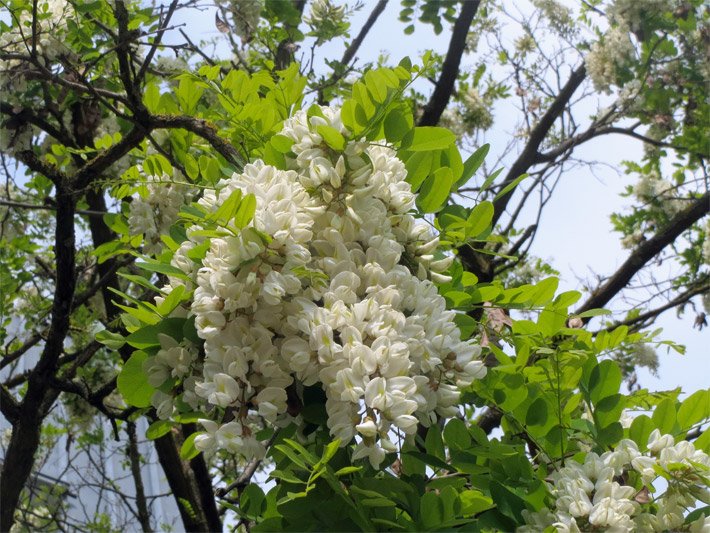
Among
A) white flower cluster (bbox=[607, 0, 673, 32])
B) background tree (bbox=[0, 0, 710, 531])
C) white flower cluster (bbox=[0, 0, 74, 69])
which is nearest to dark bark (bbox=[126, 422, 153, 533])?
background tree (bbox=[0, 0, 710, 531])

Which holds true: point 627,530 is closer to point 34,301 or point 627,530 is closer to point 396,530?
point 396,530

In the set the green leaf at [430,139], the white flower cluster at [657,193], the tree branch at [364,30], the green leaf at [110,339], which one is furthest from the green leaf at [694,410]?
the white flower cluster at [657,193]

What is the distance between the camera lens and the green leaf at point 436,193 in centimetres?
132

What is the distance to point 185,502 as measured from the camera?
2.93 meters

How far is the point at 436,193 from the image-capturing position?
132cm

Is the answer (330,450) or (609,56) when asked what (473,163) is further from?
(609,56)

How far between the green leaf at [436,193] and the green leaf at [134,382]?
1.74 ft

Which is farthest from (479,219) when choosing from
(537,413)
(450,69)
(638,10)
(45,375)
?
(638,10)

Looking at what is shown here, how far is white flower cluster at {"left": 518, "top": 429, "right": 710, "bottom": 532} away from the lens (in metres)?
1.12

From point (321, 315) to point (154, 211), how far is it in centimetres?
94

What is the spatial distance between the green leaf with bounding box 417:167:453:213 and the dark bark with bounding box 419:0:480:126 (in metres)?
2.46

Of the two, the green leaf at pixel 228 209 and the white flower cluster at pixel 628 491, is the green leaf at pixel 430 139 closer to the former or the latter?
the green leaf at pixel 228 209

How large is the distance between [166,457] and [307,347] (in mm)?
2297

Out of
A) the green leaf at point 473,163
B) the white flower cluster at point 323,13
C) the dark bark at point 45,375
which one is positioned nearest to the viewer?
the green leaf at point 473,163
